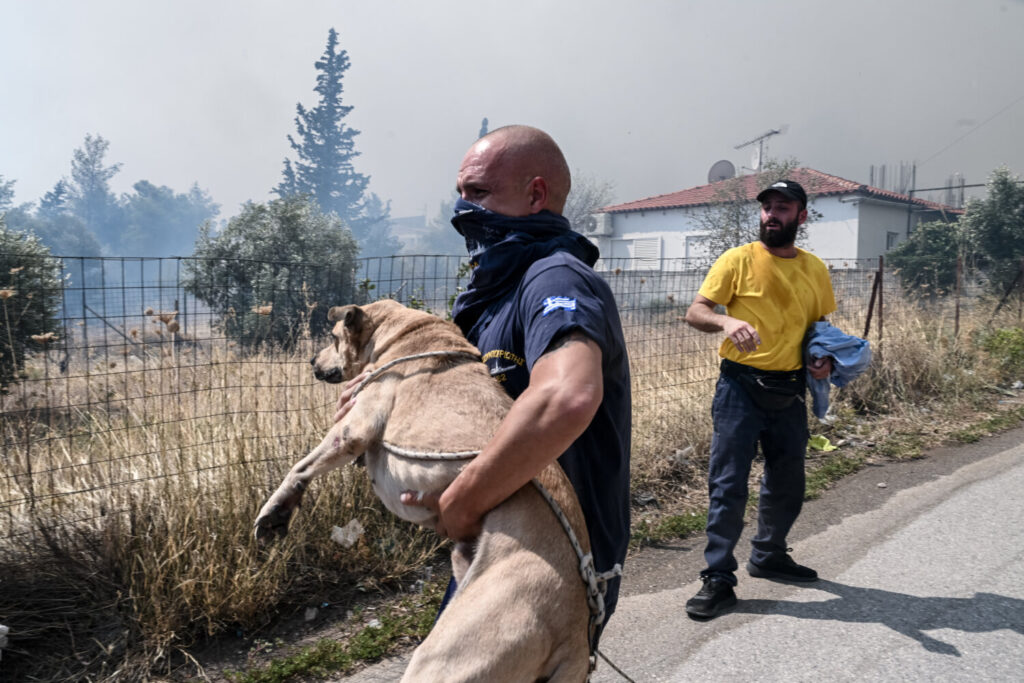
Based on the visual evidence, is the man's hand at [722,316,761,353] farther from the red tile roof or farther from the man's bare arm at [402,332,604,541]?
the red tile roof

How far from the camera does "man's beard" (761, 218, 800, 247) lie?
164 inches

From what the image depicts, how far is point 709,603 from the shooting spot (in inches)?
150

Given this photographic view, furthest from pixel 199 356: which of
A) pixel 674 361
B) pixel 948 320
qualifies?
pixel 948 320

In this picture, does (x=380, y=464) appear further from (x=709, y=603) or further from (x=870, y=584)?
(x=870, y=584)

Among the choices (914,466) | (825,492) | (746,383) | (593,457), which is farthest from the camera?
(914,466)

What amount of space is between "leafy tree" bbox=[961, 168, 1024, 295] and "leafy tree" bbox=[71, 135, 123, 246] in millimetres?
125824

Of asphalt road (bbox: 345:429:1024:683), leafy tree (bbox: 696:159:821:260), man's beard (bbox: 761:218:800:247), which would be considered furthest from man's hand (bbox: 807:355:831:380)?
leafy tree (bbox: 696:159:821:260)

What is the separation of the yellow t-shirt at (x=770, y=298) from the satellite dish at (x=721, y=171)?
30.4 meters

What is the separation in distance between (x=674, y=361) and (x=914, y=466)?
101 inches

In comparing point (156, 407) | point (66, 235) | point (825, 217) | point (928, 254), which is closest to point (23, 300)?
point (156, 407)

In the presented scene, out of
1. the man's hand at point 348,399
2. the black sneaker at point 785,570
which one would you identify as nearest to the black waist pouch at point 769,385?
the black sneaker at point 785,570

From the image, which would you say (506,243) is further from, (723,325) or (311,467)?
(723,325)

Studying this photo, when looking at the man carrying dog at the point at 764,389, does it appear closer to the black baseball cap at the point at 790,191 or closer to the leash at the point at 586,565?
the black baseball cap at the point at 790,191

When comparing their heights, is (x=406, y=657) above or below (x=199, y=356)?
below
